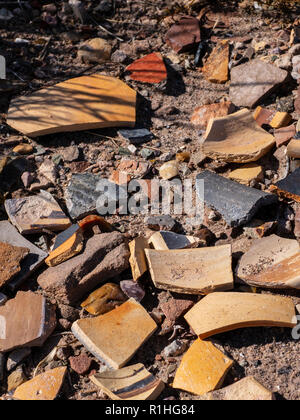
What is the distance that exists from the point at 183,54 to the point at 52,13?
3.28ft

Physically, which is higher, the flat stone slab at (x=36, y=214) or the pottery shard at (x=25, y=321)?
the flat stone slab at (x=36, y=214)

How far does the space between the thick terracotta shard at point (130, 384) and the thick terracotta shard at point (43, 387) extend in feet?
0.46

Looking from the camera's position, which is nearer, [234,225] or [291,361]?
[291,361]

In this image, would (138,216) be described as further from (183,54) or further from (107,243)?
(183,54)

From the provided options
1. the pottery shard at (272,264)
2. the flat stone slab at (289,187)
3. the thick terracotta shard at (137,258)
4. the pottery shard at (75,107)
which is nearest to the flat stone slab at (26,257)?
the thick terracotta shard at (137,258)

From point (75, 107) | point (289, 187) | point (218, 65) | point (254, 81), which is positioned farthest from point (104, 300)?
point (218, 65)

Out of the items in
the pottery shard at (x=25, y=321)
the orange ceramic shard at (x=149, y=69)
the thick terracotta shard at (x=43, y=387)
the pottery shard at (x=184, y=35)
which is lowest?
the thick terracotta shard at (x=43, y=387)

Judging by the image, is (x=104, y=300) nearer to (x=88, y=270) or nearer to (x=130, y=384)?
(x=88, y=270)

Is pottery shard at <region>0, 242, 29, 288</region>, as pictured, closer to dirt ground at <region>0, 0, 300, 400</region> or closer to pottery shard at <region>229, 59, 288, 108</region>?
dirt ground at <region>0, 0, 300, 400</region>

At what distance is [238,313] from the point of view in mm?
1964

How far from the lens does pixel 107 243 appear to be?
225 cm

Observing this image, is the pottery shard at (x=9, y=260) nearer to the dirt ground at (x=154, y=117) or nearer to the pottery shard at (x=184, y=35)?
the dirt ground at (x=154, y=117)

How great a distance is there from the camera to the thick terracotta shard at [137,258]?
2137 mm
